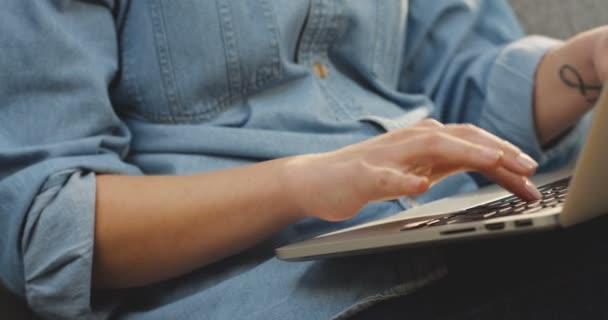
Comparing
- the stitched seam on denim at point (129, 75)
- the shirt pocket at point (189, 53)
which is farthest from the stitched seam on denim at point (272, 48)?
the stitched seam on denim at point (129, 75)

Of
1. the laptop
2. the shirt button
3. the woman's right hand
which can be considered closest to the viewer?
the laptop

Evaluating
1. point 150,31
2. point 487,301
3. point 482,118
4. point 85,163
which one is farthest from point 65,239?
point 482,118

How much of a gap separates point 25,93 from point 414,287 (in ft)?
1.10

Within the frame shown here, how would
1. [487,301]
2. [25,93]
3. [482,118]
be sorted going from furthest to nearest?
[482,118], [25,93], [487,301]

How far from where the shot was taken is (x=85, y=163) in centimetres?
58

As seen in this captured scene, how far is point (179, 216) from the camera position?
22.6 inches

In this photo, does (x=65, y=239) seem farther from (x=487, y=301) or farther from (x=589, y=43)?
(x=589, y=43)

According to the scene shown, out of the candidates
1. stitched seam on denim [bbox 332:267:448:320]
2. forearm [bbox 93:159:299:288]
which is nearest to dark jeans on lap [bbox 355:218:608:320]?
stitched seam on denim [bbox 332:267:448:320]

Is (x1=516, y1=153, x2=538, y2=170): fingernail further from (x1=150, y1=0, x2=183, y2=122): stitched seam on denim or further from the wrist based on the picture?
(x1=150, y1=0, x2=183, y2=122): stitched seam on denim

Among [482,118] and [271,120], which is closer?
[271,120]

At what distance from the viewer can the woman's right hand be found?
1.63 ft

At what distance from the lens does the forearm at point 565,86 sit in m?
0.76

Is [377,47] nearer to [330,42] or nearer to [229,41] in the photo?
[330,42]

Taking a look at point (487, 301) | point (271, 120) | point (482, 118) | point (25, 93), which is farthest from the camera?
point (482, 118)
